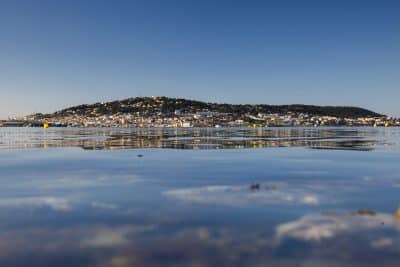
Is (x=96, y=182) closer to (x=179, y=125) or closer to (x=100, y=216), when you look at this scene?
(x=100, y=216)

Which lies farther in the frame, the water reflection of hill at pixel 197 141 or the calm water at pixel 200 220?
the water reflection of hill at pixel 197 141

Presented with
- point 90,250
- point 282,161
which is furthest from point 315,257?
point 282,161

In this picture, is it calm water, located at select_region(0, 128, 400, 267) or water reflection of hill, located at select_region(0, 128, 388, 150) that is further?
water reflection of hill, located at select_region(0, 128, 388, 150)

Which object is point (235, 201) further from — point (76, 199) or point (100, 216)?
point (76, 199)

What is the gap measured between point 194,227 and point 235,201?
253 cm

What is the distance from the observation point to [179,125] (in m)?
199

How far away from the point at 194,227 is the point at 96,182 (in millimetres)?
6473

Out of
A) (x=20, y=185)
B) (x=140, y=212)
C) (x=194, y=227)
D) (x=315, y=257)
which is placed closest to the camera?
(x=315, y=257)

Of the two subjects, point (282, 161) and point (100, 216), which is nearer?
point (100, 216)

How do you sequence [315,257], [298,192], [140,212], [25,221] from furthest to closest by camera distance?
[298,192] < [140,212] < [25,221] < [315,257]

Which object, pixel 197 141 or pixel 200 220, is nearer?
pixel 200 220

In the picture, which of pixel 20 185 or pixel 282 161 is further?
pixel 282 161

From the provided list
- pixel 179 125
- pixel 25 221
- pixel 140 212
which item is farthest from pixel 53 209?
pixel 179 125

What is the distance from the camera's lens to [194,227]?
7.01 meters
